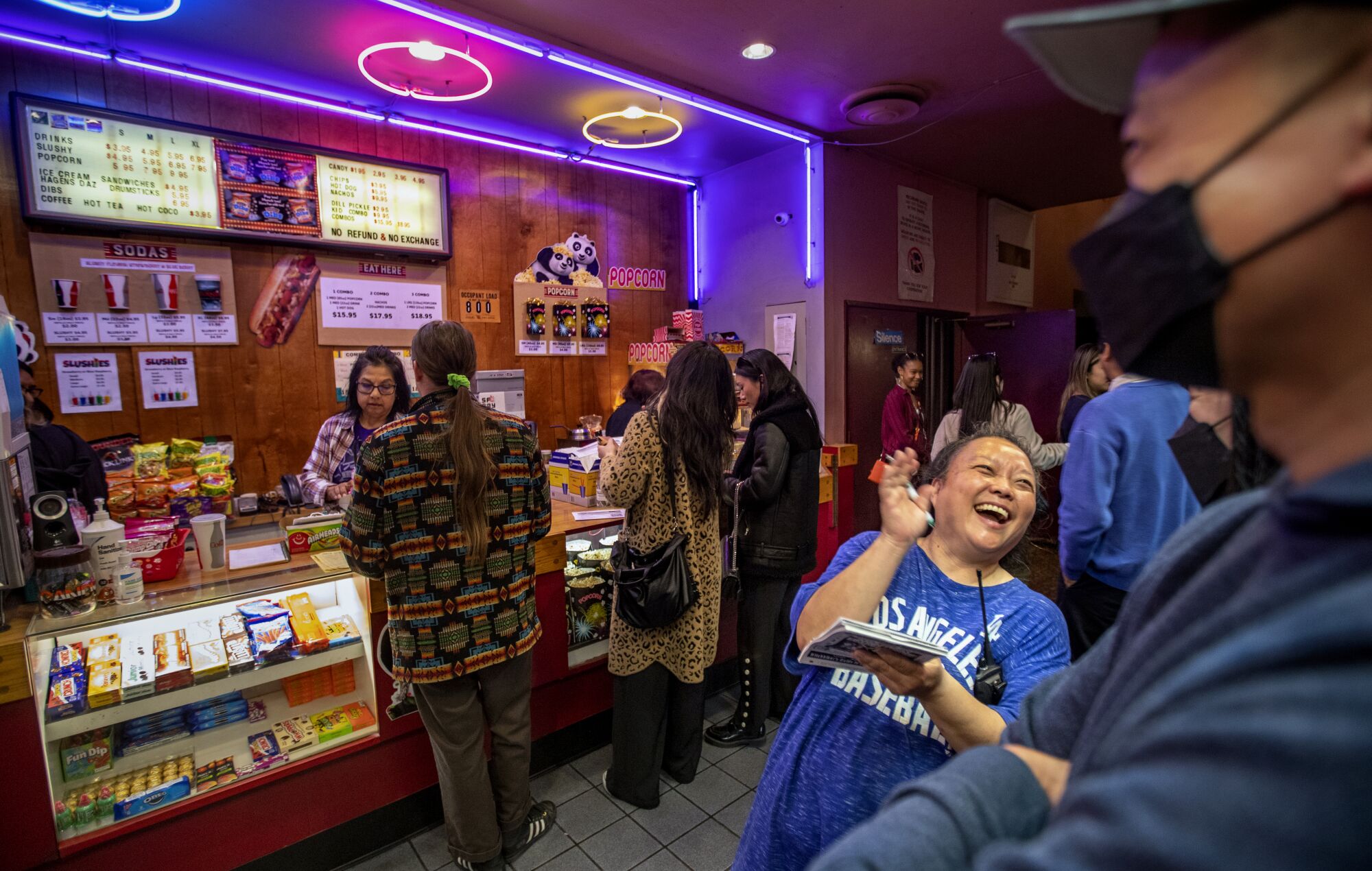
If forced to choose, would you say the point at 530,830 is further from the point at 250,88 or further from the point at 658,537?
the point at 250,88

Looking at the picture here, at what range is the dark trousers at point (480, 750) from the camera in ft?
6.97

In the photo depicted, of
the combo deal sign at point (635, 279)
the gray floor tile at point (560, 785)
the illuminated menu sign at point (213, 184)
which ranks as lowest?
the gray floor tile at point (560, 785)

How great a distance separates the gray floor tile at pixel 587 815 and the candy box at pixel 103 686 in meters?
1.53

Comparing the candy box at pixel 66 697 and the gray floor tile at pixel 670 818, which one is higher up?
the candy box at pixel 66 697

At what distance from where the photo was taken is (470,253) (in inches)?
169

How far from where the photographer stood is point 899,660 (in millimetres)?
1056

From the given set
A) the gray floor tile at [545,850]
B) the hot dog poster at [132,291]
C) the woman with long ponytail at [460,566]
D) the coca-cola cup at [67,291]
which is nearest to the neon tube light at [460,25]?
the hot dog poster at [132,291]

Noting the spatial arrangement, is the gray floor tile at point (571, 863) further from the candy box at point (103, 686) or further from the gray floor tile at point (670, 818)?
the candy box at point (103, 686)

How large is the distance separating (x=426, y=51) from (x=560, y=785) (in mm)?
3273

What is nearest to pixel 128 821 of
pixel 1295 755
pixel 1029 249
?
pixel 1295 755

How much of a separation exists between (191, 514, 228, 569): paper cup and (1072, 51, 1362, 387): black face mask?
2606 millimetres

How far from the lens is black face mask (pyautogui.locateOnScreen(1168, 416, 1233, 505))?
1.80 meters

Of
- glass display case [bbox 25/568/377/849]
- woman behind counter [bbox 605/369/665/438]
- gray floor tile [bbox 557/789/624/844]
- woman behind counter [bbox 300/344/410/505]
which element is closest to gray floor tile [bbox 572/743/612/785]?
gray floor tile [bbox 557/789/624/844]

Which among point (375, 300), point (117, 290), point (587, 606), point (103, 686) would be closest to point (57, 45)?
point (117, 290)
